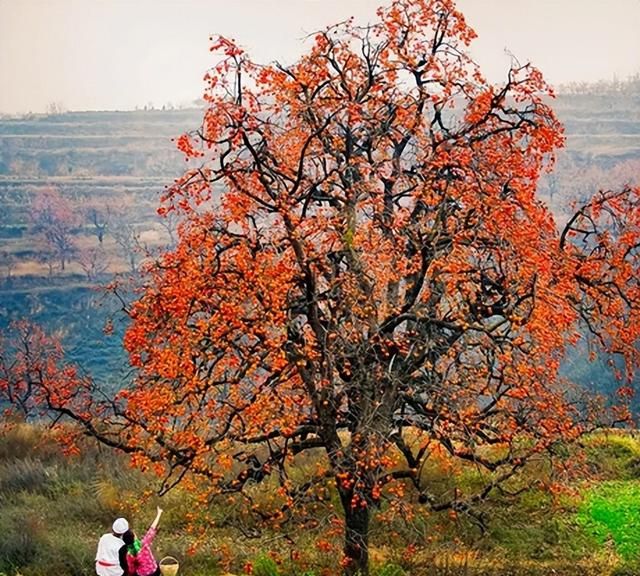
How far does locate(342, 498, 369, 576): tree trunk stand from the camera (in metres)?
12.5

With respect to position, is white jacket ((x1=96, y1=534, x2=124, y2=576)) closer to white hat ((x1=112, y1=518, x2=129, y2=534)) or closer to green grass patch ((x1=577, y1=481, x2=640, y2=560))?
white hat ((x1=112, y1=518, x2=129, y2=534))

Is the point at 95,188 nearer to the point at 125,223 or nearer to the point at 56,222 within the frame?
the point at 125,223

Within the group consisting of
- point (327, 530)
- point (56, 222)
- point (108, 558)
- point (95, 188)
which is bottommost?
point (327, 530)

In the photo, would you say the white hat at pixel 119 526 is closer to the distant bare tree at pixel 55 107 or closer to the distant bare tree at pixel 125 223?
the distant bare tree at pixel 125 223

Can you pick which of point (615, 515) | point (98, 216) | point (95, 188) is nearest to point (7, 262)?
point (98, 216)

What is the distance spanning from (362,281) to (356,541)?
3.52m

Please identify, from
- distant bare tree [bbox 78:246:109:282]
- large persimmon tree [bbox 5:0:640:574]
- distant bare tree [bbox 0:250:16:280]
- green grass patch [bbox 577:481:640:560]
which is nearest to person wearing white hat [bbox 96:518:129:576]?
large persimmon tree [bbox 5:0:640:574]

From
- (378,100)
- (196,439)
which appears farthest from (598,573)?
(378,100)

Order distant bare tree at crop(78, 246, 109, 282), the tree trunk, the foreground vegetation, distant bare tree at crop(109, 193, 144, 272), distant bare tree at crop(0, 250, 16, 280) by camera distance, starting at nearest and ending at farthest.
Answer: the tree trunk < the foreground vegetation < distant bare tree at crop(78, 246, 109, 282) < distant bare tree at crop(0, 250, 16, 280) < distant bare tree at crop(109, 193, 144, 272)

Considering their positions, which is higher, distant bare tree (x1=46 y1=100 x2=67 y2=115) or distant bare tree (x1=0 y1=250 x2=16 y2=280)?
distant bare tree (x1=46 y1=100 x2=67 y2=115)

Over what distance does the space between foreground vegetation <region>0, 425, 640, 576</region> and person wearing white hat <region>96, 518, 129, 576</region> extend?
105 inches

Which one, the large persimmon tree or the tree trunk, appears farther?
the tree trunk

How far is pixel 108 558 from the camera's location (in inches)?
375

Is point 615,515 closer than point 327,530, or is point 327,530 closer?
point 327,530
